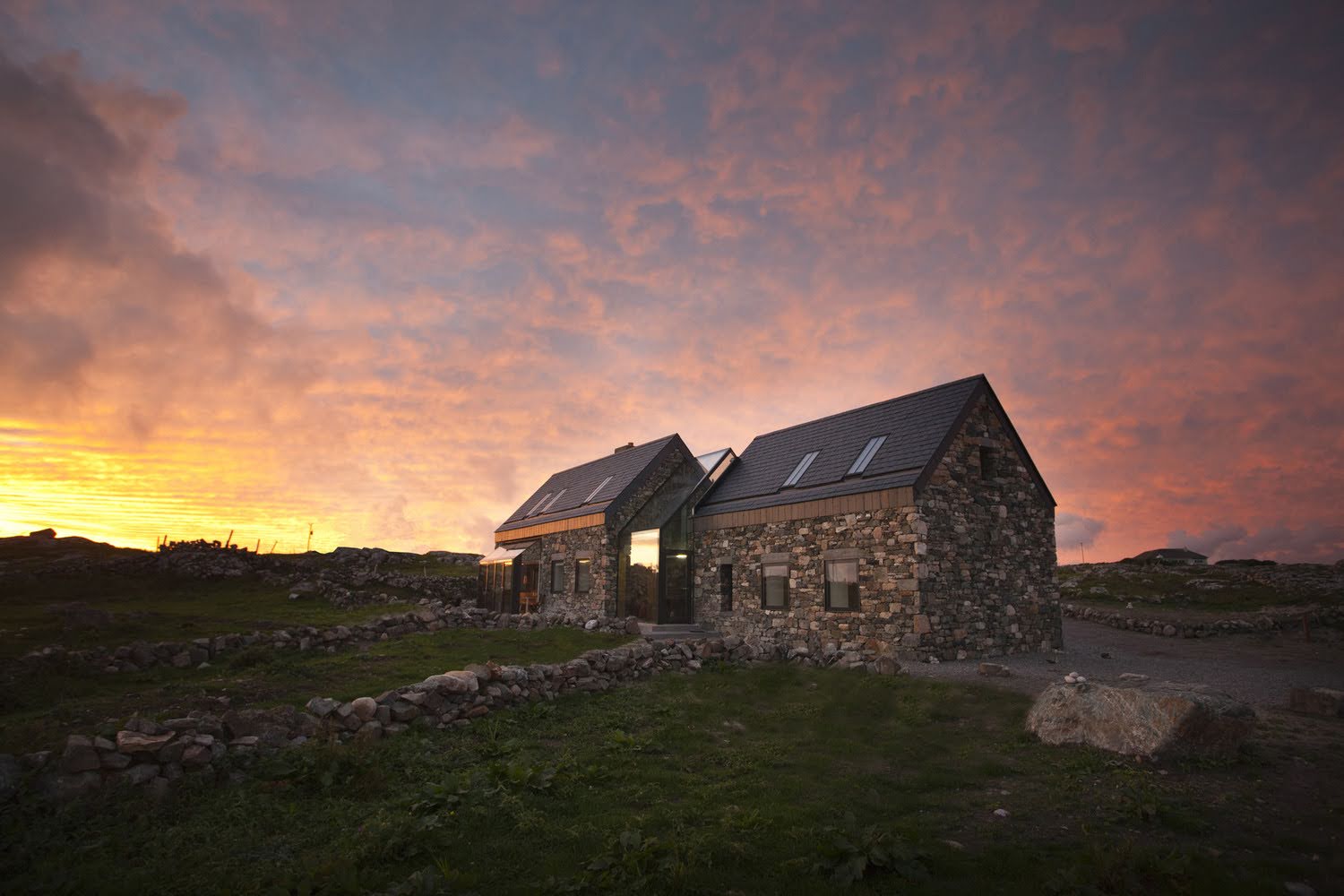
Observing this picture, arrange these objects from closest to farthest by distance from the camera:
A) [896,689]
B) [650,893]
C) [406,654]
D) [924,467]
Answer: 1. [650,893]
2. [896,689]
3. [406,654]
4. [924,467]

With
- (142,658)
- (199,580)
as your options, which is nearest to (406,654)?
(142,658)

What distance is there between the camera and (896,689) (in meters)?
13.9

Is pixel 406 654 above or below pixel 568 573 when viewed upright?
below

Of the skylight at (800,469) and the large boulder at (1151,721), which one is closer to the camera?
the large boulder at (1151,721)

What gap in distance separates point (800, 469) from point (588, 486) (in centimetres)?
1279

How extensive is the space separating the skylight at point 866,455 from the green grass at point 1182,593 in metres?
21.4

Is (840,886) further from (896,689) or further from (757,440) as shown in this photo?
(757,440)

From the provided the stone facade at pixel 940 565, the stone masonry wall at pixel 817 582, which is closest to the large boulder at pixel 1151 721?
the stone facade at pixel 940 565

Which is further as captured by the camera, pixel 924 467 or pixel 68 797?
pixel 924 467

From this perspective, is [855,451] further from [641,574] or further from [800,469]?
[641,574]

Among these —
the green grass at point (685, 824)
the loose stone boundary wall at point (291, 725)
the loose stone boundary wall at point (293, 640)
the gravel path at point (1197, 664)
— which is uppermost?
the loose stone boundary wall at point (293, 640)

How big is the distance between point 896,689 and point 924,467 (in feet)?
23.3

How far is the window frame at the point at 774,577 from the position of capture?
22.2m

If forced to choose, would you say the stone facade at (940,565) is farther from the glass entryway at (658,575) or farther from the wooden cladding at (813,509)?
the glass entryway at (658,575)
